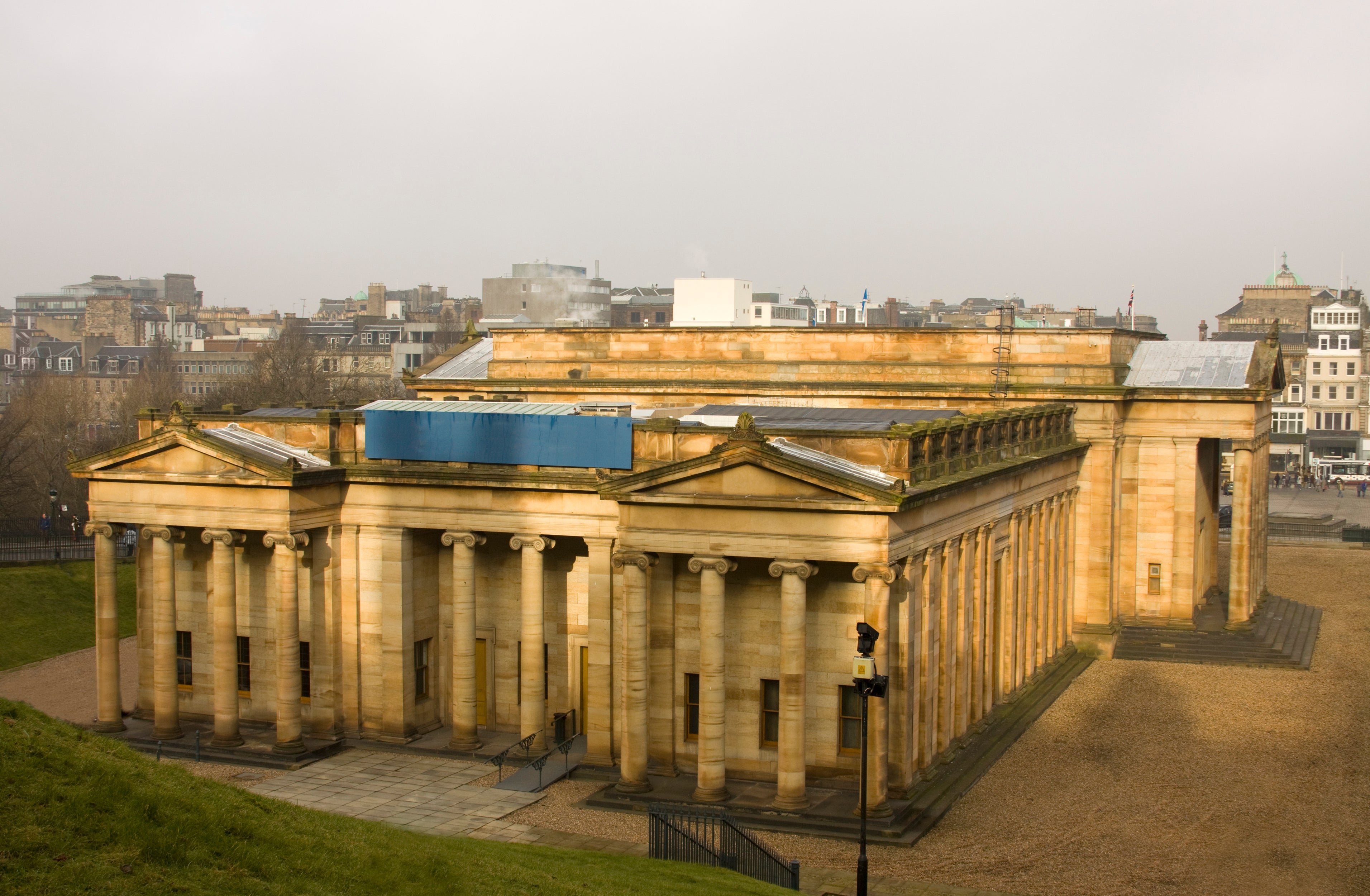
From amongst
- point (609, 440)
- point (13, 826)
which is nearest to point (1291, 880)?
point (609, 440)

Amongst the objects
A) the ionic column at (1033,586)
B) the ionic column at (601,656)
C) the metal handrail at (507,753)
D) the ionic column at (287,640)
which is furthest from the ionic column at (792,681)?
the ionic column at (1033,586)

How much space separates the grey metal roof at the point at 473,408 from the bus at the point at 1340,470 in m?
115

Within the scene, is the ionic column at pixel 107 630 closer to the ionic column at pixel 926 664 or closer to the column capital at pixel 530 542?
the column capital at pixel 530 542

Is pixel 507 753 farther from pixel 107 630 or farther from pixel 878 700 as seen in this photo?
pixel 107 630

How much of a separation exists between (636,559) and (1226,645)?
29.2 m

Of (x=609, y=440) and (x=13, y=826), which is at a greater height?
(x=609, y=440)

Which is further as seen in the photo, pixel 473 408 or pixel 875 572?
pixel 473 408

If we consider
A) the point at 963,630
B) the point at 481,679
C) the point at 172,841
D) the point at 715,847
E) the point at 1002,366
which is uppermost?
the point at 1002,366

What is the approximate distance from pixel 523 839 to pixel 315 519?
486 inches

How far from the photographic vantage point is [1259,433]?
2307 inches

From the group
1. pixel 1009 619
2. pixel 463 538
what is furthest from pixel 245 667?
pixel 1009 619

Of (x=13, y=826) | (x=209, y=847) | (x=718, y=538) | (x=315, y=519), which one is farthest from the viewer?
(x=315, y=519)

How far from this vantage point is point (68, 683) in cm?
5156

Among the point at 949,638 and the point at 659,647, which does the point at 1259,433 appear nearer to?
the point at 949,638
